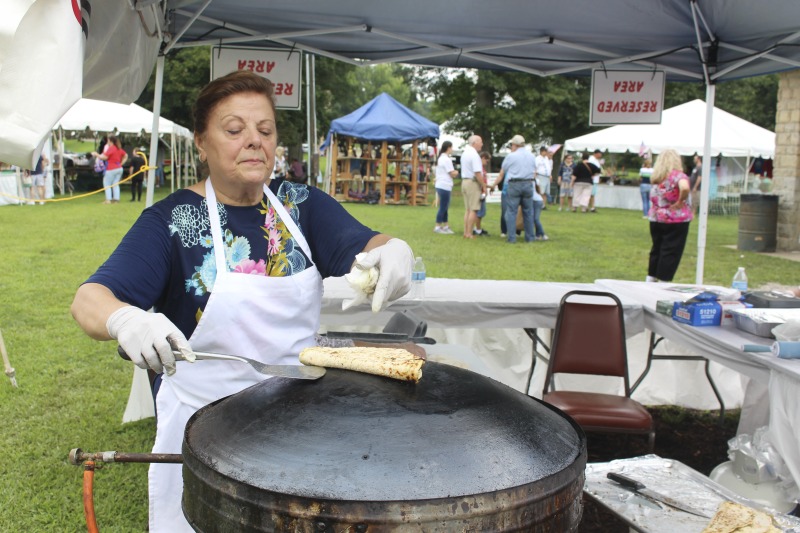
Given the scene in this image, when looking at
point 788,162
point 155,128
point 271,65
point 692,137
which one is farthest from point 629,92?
point 692,137

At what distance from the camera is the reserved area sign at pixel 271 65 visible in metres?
4.98

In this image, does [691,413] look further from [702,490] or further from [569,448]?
[569,448]

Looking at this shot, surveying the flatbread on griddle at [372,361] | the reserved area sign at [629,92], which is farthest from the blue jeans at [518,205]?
the flatbread on griddle at [372,361]

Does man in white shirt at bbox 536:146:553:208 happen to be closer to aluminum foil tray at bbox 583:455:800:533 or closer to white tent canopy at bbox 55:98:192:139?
white tent canopy at bbox 55:98:192:139

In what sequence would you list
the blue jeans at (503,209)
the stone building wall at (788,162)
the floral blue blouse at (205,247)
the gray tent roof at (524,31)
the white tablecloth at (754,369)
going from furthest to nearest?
the blue jeans at (503,209), the stone building wall at (788,162), the gray tent roof at (524,31), the white tablecloth at (754,369), the floral blue blouse at (205,247)

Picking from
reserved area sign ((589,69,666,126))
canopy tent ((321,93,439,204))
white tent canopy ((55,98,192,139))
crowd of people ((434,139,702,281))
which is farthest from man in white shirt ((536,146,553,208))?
reserved area sign ((589,69,666,126))

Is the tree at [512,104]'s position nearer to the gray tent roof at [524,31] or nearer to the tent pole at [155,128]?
the gray tent roof at [524,31]

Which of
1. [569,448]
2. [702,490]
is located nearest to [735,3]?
[702,490]

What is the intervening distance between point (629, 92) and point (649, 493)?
13.4 ft

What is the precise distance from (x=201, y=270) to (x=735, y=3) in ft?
12.8

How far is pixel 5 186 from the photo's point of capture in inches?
641

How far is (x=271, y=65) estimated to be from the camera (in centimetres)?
513

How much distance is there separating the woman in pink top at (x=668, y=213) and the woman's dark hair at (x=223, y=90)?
6445mm

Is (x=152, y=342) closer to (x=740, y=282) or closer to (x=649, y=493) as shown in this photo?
(x=649, y=493)
